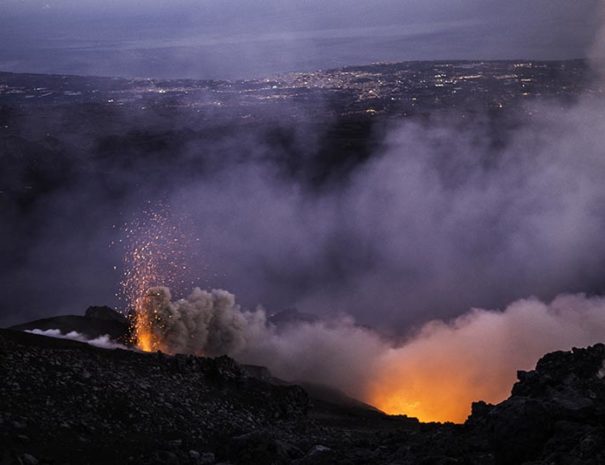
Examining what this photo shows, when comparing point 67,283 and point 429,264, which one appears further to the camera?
point 429,264

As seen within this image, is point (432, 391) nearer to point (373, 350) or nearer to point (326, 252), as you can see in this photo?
point (373, 350)

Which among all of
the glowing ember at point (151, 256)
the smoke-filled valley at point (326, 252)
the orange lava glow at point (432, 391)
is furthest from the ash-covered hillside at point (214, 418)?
the glowing ember at point (151, 256)

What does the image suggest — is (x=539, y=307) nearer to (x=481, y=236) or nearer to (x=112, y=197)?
(x=481, y=236)

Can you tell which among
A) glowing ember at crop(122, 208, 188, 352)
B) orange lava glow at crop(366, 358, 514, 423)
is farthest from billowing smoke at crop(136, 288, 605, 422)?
glowing ember at crop(122, 208, 188, 352)

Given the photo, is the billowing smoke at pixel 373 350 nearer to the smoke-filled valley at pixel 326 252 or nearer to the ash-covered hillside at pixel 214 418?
the smoke-filled valley at pixel 326 252

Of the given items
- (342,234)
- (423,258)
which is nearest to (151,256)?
(342,234)

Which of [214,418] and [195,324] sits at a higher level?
[195,324]

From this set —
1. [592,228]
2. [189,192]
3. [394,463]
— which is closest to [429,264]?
[592,228]
